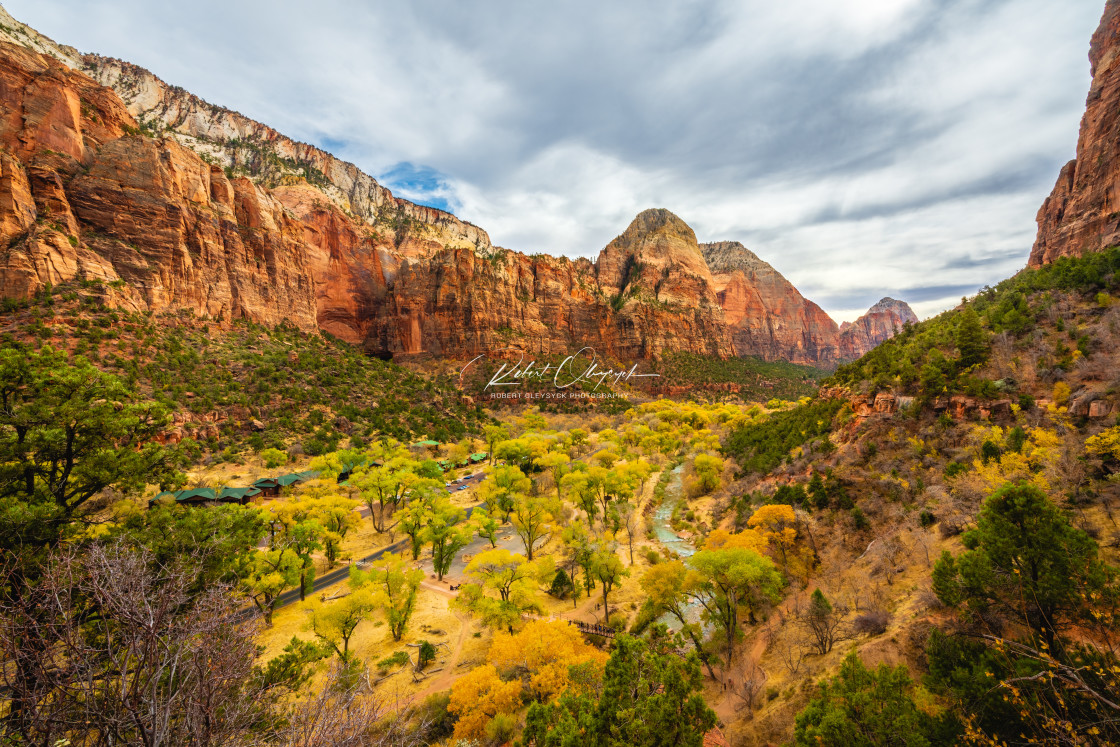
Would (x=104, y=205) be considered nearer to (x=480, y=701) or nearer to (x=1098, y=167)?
(x=480, y=701)

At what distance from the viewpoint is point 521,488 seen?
34.4m

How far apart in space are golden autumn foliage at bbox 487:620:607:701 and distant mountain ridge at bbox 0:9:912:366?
1976 inches

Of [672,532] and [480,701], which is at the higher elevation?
[480,701]

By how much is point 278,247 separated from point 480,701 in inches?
3046

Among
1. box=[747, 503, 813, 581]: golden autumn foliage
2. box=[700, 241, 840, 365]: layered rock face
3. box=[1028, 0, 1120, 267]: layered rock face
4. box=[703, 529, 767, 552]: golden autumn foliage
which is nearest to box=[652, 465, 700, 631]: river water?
box=[703, 529, 767, 552]: golden autumn foliage

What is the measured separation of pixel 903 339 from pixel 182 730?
4762 cm

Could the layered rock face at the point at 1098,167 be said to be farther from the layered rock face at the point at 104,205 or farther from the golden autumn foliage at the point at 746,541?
the layered rock face at the point at 104,205

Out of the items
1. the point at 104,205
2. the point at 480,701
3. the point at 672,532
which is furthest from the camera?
the point at 104,205

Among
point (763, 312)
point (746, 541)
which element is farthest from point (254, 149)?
point (763, 312)

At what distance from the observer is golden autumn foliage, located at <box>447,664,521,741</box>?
42.2 feet

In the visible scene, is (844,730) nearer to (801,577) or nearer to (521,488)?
(801,577)

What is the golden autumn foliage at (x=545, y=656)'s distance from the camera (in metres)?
13.5

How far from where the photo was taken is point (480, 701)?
13.2 m

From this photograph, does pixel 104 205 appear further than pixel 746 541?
Yes
